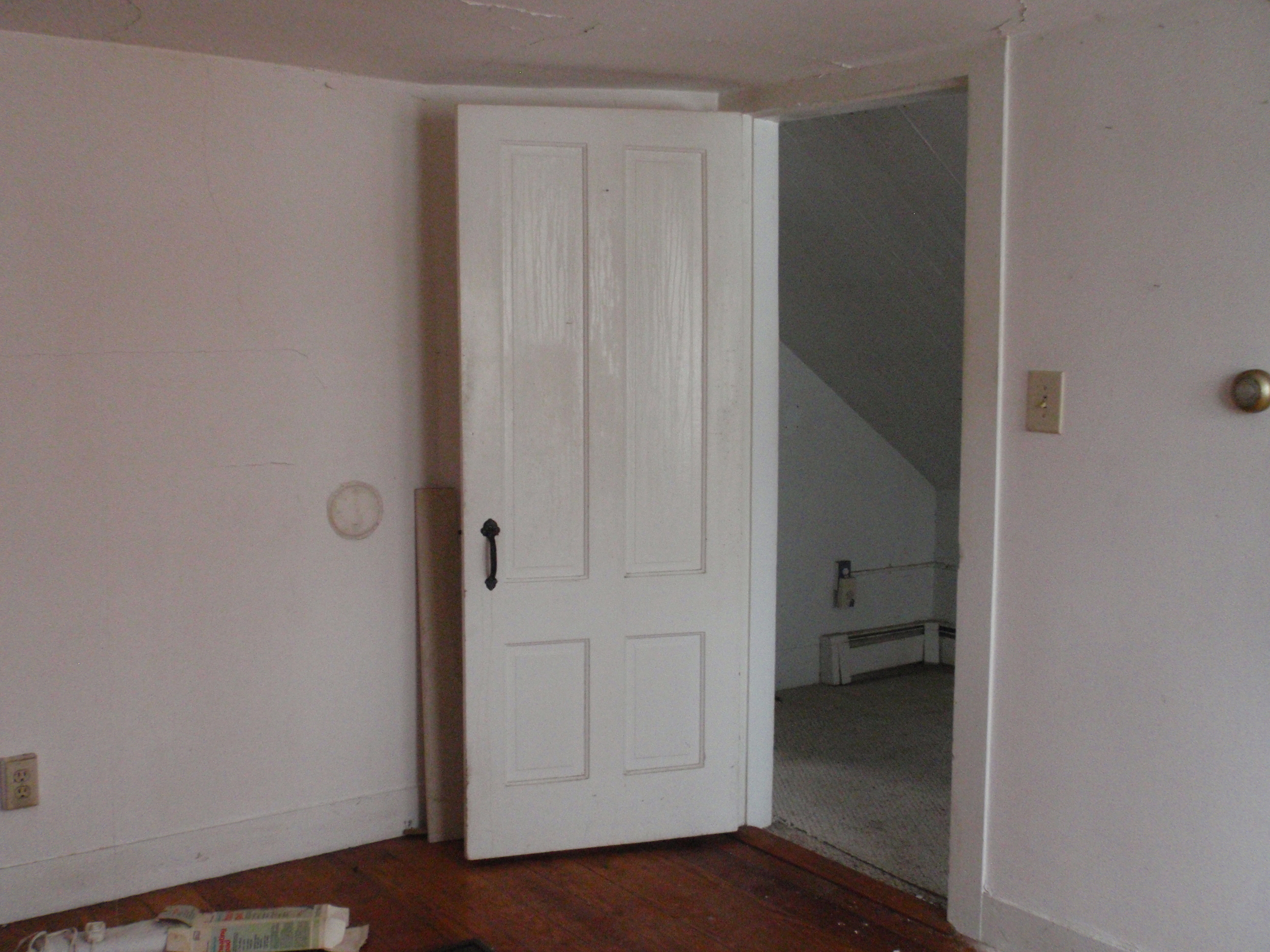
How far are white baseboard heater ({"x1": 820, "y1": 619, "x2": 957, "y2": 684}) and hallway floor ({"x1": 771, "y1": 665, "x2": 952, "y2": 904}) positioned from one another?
0.24 feet

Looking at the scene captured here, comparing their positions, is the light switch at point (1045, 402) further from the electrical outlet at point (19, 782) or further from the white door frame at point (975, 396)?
the electrical outlet at point (19, 782)

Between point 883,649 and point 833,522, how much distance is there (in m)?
0.63

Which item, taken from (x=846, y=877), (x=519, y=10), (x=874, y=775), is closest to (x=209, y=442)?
(x=519, y=10)

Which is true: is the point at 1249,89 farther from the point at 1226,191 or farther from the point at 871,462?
the point at 871,462

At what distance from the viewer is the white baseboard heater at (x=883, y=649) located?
4.76m

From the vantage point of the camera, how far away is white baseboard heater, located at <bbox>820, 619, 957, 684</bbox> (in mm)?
4758

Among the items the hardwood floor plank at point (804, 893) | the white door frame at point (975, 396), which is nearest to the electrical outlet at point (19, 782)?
the hardwood floor plank at point (804, 893)

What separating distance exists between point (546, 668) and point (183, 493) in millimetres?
Answer: 1028

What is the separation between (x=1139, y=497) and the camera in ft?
7.48

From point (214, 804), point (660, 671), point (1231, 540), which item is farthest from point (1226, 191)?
point (214, 804)

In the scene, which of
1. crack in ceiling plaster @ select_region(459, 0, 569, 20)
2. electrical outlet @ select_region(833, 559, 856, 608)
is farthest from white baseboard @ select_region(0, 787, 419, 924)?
electrical outlet @ select_region(833, 559, 856, 608)

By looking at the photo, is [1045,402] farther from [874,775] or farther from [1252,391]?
[874,775]

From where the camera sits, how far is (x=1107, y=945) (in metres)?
2.38

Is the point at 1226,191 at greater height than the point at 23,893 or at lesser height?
greater
